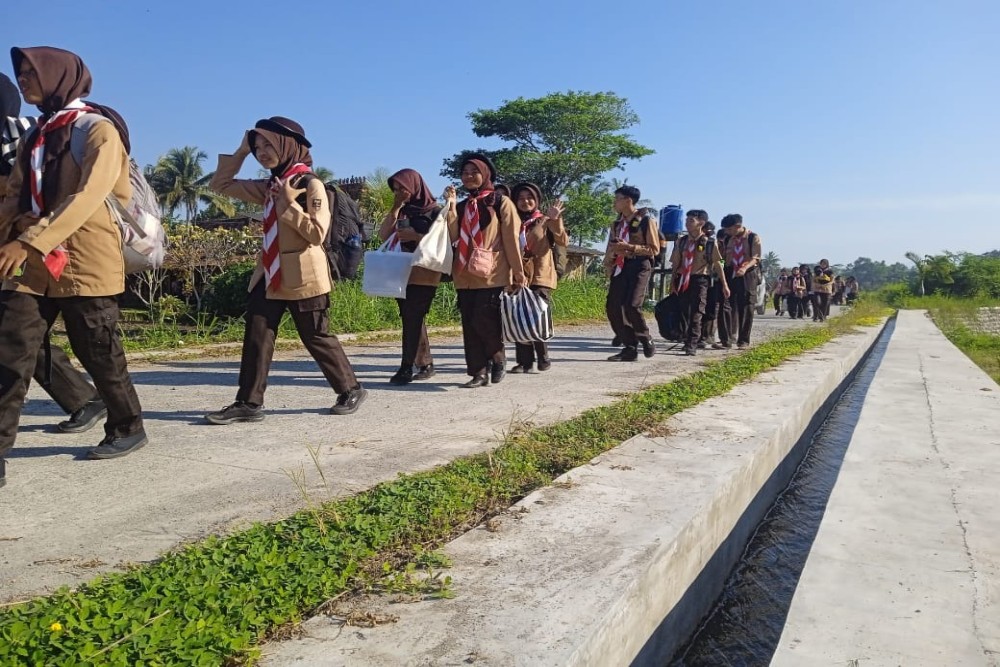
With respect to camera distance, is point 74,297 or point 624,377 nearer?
point 74,297

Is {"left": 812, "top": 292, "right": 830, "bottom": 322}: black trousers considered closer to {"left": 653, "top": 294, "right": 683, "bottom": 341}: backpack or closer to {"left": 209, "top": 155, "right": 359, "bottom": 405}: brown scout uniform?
{"left": 653, "top": 294, "right": 683, "bottom": 341}: backpack

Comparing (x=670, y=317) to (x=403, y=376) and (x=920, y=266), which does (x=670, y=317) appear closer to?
(x=403, y=376)

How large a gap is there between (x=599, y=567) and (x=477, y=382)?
4140 millimetres

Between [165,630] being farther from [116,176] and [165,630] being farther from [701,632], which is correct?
[116,176]

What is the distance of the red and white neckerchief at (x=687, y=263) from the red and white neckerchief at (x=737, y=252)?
3.57ft

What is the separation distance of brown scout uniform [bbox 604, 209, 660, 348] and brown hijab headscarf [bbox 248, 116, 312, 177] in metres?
4.61

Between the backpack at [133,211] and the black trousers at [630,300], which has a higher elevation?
the backpack at [133,211]

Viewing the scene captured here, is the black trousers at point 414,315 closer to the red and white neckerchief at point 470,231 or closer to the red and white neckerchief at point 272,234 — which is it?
→ the red and white neckerchief at point 470,231

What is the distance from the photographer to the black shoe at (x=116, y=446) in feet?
13.0

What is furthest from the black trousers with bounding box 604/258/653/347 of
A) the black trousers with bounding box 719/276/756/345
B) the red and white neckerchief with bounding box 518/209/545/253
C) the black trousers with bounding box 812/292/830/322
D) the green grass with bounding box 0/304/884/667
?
the black trousers with bounding box 812/292/830/322

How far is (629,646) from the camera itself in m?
2.51

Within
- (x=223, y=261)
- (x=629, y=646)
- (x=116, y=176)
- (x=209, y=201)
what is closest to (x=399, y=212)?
(x=116, y=176)

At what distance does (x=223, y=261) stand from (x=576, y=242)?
3459 cm

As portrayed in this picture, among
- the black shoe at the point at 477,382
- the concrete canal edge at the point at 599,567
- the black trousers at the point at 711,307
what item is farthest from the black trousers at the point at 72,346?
the black trousers at the point at 711,307
